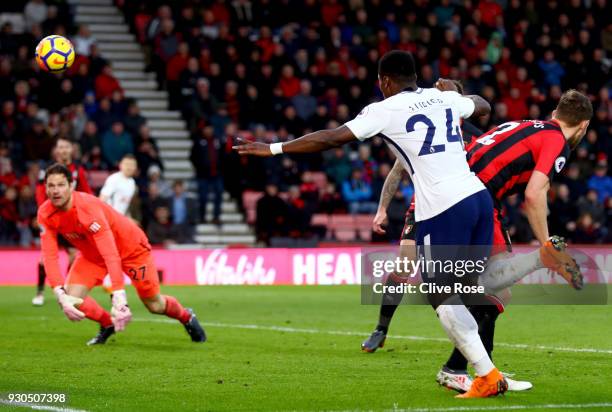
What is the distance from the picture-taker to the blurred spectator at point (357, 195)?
25.4m

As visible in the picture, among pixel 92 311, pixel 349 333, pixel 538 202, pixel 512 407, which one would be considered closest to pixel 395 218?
pixel 349 333

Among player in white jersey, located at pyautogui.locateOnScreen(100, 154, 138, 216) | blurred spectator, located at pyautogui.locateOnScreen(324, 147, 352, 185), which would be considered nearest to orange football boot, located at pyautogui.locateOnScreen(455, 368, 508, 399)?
player in white jersey, located at pyautogui.locateOnScreen(100, 154, 138, 216)

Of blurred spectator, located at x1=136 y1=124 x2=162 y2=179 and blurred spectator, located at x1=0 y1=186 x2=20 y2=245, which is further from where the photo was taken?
blurred spectator, located at x1=136 y1=124 x2=162 y2=179

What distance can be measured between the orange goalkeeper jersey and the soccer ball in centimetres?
282

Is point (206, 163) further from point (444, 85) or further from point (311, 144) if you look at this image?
point (311, 144)

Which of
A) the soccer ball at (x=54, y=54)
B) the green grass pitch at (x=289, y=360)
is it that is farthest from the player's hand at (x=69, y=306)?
the soccer ball at (x=54, y=54)

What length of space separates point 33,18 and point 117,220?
15862 millimetres

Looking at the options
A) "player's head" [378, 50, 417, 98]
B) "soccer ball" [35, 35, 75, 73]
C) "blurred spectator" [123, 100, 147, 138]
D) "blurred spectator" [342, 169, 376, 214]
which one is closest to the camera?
"player's head" [378, 50, 417, 98]

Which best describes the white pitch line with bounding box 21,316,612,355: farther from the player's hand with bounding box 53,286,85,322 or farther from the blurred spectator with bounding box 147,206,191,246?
the blurred spectator with bounding box 147,206,191,246

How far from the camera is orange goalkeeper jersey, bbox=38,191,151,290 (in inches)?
417

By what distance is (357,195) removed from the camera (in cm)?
2541

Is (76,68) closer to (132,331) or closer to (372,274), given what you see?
(372,274)

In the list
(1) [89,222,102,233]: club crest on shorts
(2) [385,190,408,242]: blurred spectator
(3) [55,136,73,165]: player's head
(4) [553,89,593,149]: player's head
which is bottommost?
(2) [385,190,408,242]: blurred spectator

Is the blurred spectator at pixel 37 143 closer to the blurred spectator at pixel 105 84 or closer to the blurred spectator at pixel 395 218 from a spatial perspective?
the blurred spectator at pixel 105 84
